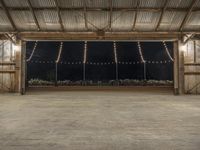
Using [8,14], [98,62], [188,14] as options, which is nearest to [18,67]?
[8,14]

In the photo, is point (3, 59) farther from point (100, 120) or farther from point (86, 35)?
point (100, 120)

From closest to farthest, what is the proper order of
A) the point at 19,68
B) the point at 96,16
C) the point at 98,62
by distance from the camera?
the point at 96,16 < the point at 19,68 < the point at 98,62

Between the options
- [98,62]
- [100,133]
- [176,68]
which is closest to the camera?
[100,133]

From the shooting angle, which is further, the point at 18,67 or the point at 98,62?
the point at 98,62

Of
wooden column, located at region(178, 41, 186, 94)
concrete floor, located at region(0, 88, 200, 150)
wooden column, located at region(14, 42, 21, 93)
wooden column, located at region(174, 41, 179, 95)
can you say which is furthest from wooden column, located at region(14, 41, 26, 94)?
wooden column, located at region(178, 41, 186, 94)

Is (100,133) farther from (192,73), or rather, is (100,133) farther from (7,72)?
(7,72)

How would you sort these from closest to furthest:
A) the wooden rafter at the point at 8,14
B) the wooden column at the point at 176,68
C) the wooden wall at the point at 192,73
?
the wooden rafter at the point at 8,14, the wooden column at the point at 176,68, the wooden wall at the point at 192,73

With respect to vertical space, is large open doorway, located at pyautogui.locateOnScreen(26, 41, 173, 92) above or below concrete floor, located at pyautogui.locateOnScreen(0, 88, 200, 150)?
above

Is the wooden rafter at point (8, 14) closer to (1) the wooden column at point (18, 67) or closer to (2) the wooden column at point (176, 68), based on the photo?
(1) the wooden column at point (18, 67)

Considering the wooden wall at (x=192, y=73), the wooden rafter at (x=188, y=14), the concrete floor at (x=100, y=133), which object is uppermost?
the wooden rafter at (x=188, y=14)

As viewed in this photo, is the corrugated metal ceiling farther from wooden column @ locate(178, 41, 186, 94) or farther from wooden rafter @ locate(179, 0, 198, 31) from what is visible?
wooden column @ locate(178, 41, 186, 94)

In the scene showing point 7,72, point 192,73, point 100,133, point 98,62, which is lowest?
point 100,133

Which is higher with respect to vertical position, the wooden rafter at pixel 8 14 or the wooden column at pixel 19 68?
the wooden rafter at pixel 8 14

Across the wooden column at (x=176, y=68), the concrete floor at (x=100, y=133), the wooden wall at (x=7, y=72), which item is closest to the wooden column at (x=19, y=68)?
the wooden wall at (x=7, y=72)
